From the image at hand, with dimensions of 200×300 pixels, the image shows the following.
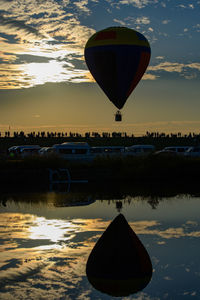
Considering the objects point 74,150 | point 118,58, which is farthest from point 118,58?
point 74,150

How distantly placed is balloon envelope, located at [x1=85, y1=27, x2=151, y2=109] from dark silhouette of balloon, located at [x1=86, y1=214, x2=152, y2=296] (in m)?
26.6

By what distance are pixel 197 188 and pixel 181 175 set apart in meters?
5.98

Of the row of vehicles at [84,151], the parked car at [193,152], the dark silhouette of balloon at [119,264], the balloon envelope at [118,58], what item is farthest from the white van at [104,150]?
the dark silhouette of balloon at [119,264]

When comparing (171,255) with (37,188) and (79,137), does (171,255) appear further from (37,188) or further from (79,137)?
(79,137)

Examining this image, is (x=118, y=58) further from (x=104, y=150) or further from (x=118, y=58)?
(x=104, y=150)

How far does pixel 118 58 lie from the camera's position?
40875 mm

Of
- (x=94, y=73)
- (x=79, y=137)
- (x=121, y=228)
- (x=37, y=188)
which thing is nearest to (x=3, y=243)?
(x=121, y=228)

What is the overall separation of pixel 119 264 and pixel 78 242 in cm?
227

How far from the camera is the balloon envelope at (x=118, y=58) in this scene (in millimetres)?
40688

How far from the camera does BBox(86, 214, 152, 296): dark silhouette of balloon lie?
1073 cm

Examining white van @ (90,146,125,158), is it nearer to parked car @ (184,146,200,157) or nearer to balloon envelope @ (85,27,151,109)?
parked car @ (184,146,200,157)

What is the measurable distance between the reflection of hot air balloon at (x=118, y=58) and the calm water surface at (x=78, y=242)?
61.3ft

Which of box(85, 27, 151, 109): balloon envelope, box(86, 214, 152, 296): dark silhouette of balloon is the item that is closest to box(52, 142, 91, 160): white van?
box(85, 27, 151, 109): balloon envelope

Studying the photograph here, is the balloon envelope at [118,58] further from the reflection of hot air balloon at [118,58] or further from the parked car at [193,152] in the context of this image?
the parked car at [193,152]
